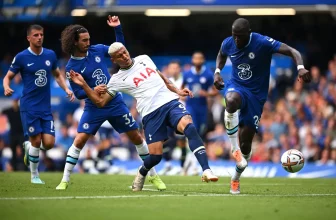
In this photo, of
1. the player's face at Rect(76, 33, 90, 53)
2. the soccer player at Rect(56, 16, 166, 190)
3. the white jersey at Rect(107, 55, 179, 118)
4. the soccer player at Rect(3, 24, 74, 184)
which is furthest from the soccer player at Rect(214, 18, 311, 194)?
the soccer player at Rect(3, 24, 74, 184)

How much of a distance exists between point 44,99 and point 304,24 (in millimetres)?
16204

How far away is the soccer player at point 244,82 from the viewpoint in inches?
465

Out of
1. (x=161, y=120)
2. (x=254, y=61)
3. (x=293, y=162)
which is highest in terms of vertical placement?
(x=254, y=61)

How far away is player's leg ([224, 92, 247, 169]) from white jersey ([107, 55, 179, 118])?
2.61 ft

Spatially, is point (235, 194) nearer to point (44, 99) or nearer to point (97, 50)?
point (97, 50)

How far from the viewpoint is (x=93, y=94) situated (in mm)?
11914

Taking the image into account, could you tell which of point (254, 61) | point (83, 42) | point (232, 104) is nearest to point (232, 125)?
point (232, 104)

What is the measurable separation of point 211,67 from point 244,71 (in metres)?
14.5

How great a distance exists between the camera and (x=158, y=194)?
11.6 m

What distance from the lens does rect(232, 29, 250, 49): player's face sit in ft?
38.4

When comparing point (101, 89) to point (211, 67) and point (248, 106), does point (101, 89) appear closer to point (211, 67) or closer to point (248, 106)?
point (248, 106)

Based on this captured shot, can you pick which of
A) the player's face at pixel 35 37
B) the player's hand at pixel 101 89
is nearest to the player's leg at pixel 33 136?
the player's face at pixel 35 37

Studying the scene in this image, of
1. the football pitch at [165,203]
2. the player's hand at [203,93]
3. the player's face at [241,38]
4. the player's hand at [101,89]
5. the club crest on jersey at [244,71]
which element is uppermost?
the player's face at [241,38]

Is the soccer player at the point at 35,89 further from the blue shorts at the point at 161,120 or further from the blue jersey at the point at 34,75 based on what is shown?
the blue shorts at the point at 161,120
